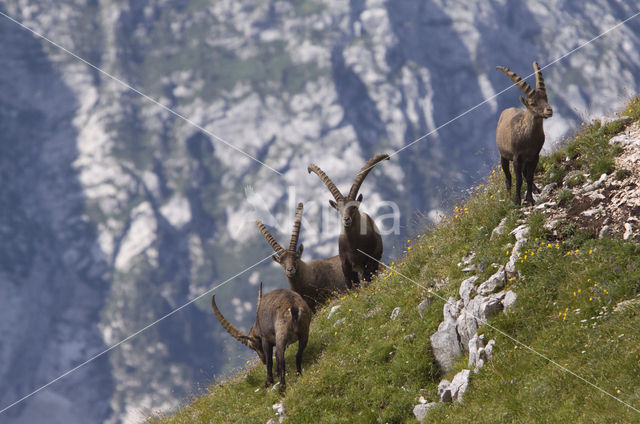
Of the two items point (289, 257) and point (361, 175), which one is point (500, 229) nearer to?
point (361, 175)

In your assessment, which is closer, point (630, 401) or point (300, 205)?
point (630, 401)

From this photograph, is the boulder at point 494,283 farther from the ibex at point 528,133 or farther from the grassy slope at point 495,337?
the ibex at point 528,133

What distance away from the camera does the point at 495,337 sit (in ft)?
38.3

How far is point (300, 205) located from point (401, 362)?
9403 millimetres

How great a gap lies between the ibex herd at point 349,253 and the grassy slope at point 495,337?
803 mm

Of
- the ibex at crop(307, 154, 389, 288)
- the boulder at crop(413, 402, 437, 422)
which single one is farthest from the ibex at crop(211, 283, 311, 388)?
the boulder at crop(413, 402, 437, 422)

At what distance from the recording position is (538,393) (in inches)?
394

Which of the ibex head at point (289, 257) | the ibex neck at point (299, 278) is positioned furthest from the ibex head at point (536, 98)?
the ibex neck at point (299, 278)

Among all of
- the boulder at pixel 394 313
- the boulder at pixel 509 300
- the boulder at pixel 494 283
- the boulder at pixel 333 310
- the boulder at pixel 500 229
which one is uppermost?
the boulder at pixel 500 229

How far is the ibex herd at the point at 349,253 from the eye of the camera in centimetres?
1430

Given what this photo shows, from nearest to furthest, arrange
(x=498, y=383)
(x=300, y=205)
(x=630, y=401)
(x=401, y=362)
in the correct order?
1. (x=630, y=401)
2. (x=498, y=383)
3. (x=401, y=362)
4. (x=300, y=205)

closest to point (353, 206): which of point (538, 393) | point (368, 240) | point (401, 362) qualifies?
point (368, 240)

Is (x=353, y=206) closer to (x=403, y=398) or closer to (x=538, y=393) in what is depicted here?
(x=403, y=398)

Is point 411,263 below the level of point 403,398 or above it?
above
